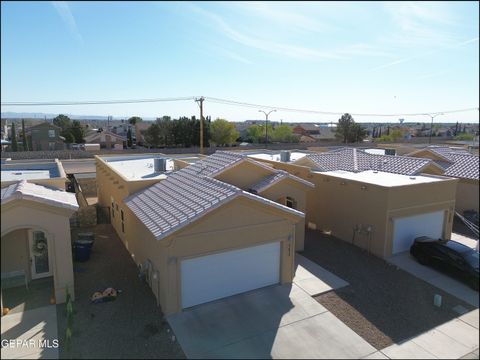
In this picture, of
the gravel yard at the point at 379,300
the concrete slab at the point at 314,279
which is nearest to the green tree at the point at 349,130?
the gravel yard at the point at 379,300

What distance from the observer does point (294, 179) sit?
1451cm

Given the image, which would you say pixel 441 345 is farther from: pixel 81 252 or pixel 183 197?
pixel 81 252

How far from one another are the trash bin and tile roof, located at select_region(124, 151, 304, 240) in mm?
2347

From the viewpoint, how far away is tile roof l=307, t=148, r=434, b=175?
16.8 m

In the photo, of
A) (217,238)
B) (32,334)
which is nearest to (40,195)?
(32,334)

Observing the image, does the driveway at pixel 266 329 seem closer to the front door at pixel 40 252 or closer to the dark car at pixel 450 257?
the dark car at pixel 450 257

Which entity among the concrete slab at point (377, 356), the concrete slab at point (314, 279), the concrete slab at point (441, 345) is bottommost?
the concrete slab at point (377, 356)

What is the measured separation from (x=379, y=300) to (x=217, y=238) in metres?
5.35

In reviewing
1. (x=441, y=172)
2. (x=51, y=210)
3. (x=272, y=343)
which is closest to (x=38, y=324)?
(x=51, y=210)

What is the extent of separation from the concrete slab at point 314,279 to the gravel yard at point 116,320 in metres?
4.79

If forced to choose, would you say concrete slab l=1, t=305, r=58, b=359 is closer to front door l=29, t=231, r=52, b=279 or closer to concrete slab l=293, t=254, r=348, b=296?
front door l=29, t=231, r=52, b=279

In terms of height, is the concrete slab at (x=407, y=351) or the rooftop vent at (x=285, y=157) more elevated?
the rooftop vent at (x=285, y=157)

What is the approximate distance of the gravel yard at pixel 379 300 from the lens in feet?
28.4

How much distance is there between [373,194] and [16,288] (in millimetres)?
12552
